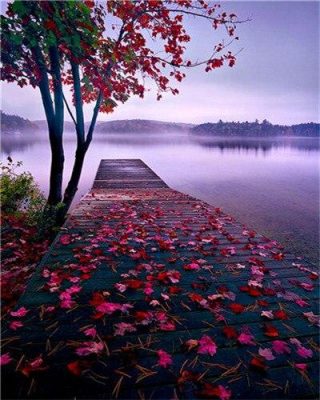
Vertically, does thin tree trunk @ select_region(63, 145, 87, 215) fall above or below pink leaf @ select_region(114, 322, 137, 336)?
above

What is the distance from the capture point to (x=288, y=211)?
13.7 m

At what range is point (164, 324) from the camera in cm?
280

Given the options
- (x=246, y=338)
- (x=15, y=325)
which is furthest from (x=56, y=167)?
(x=246, y=338)

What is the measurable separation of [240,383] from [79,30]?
6.04 metres

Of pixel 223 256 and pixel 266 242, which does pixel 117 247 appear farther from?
pixel 266 242

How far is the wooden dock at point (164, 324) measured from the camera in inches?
84.4

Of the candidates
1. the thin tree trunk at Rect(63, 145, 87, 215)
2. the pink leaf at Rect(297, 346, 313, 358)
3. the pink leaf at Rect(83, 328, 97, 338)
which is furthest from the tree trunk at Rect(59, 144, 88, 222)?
the pink leaf at Rect(297, 346, 313, 358)

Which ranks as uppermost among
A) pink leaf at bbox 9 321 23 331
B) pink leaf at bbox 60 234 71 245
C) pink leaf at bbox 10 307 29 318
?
pink leaf at bbox 60 234 71 245

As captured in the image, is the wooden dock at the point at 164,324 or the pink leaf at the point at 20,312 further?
the pink leaf at the point at 20,312

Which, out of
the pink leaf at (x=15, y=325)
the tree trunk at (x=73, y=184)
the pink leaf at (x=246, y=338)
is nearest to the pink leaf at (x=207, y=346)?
the pink leaf at (x=246, y=338)

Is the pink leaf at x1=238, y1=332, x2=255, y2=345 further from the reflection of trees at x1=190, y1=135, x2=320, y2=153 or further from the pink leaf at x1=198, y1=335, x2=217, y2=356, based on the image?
the reflection of trees at x1=190, y1=135, x2=320, y2=153

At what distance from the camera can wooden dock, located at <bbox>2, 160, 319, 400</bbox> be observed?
84.4 inches

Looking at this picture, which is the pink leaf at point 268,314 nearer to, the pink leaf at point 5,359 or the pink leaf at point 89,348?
the pink leaf at point 89,348

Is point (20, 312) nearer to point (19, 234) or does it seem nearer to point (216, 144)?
point (19, 234)
